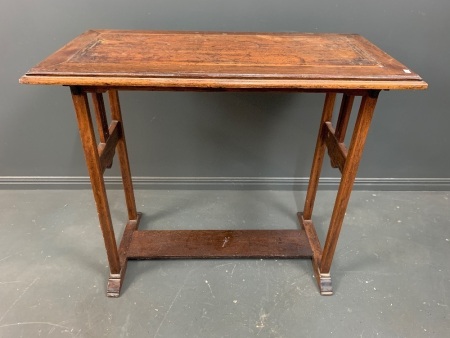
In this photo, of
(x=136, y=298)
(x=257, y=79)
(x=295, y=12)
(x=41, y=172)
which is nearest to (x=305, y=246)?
(x=136, y=298)

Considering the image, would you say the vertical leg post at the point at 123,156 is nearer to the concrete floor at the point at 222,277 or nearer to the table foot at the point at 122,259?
the table foot at the point at 122,259

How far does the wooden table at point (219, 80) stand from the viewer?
1071 millimetres

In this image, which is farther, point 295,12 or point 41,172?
point 41,172

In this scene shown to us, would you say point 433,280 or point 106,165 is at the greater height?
point 106,165

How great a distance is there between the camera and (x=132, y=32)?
1.47 m

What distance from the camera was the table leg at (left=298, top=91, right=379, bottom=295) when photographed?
1.22 meters

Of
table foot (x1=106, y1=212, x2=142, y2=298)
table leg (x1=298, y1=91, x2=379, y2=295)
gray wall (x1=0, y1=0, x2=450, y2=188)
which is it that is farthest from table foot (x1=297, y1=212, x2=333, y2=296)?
table foot (x1=106, y1=212, x2=142, y2=298)

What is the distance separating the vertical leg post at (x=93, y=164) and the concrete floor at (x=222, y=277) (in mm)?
216

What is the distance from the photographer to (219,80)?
106 centimetres

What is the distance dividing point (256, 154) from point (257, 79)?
1.06 m

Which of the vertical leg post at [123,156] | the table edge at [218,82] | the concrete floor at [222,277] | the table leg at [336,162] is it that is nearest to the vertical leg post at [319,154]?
the table leg at [336,162]

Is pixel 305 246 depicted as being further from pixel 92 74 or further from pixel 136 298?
pixel 92 74

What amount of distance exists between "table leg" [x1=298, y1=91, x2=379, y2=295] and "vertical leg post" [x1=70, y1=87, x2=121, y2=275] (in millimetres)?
923

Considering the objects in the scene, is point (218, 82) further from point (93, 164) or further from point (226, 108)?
point (226, 108)
